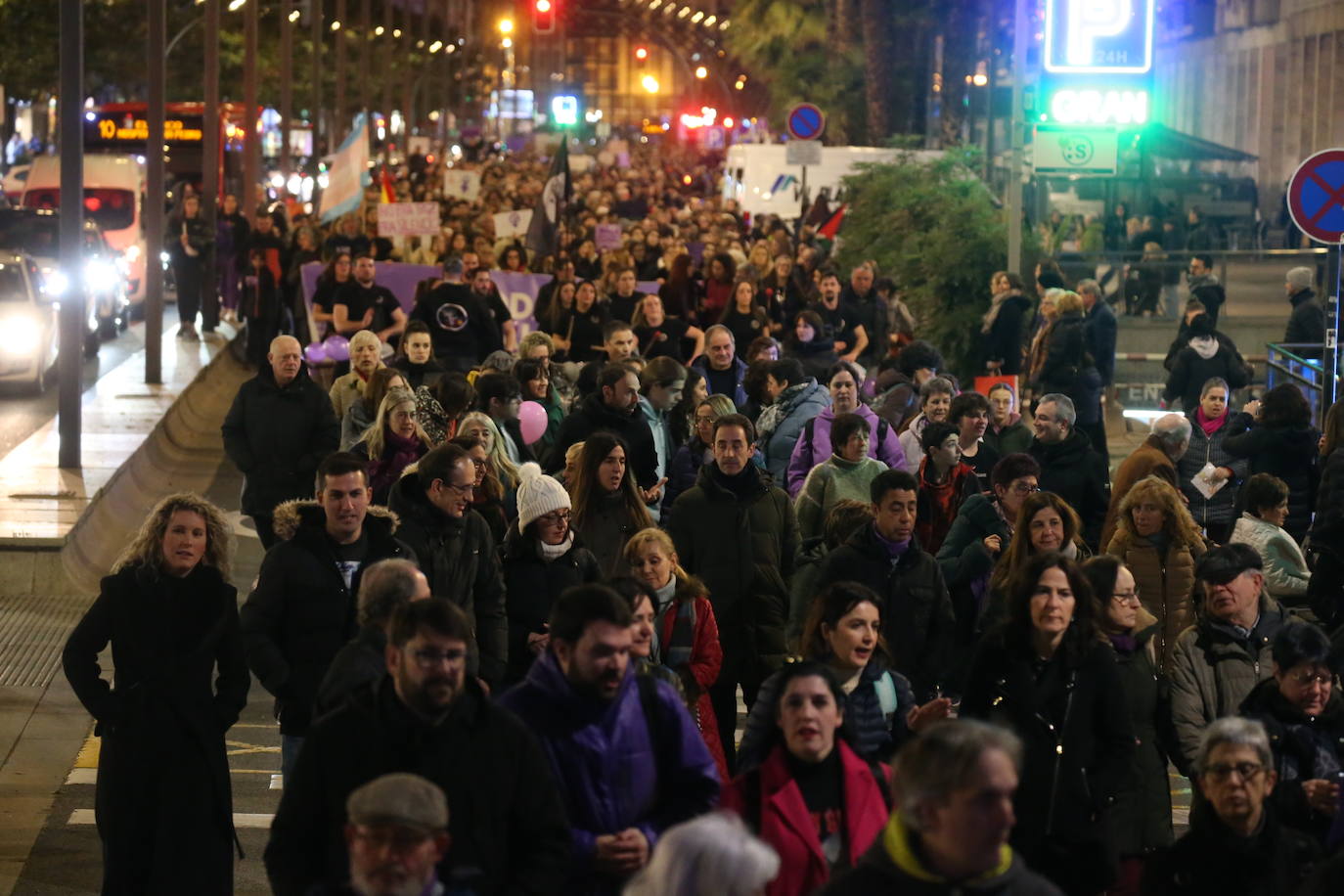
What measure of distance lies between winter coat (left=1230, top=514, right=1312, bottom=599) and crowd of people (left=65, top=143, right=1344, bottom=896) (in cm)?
2

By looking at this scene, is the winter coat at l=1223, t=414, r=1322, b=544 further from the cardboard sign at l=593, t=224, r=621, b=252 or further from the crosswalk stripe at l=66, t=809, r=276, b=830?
the cardboard sign at l=593, t=224, r=621, b=252

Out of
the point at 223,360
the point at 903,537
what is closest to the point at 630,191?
the point at 223,360

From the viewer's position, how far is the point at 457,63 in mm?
125312


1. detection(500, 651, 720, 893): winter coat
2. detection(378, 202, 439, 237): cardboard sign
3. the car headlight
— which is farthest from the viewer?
detection(378, 202, 439, 237): cardboard sign

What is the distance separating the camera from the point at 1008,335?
20094mm

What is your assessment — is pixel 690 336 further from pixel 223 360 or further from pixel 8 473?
pixel 223 360

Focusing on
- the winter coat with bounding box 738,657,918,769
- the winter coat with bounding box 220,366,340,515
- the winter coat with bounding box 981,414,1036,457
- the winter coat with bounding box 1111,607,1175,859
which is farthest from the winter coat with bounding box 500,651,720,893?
the winter coat with bounding box 220,366,340,515

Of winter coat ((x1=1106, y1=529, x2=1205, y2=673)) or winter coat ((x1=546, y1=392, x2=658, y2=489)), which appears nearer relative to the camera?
winter coat ((x1=1106, y1=529, x2=1205, y2=673))

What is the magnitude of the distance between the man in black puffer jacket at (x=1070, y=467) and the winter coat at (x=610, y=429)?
1977 millimetres

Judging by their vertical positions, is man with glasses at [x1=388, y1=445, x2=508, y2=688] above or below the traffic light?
below

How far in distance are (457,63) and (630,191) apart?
75231mm

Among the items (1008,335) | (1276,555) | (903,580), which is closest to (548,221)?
(1008,335)

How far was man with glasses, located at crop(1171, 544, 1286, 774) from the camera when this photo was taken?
7.72 metres

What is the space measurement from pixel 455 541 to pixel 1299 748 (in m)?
3.29
